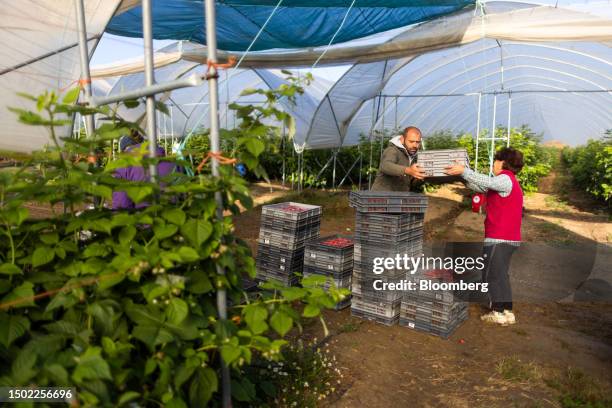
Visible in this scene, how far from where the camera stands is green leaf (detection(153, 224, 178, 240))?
1568 mm

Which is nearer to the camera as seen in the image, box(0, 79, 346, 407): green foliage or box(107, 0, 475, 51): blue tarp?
box(0, 79, 346, 407): green foliage

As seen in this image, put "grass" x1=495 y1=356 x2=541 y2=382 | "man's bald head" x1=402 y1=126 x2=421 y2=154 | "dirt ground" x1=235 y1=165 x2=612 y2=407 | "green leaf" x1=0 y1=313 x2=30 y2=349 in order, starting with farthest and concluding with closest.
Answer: "man's bald head" x1=402 y1=126 x2=421 y2=154, "grass" x1=495 y1=356 x2=541 y2=382, "dirt ground" x1=235 y1=165 x2=612 y2=407, "green leaf" x1=0 y1=313 x2=30 y2=349

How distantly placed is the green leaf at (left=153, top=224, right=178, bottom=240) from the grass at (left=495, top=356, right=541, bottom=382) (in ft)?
8.86

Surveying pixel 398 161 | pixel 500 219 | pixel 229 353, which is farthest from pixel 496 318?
pixel 229 353

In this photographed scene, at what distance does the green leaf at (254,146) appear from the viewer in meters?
1.73

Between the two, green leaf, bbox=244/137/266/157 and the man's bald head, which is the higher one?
the man's bald head

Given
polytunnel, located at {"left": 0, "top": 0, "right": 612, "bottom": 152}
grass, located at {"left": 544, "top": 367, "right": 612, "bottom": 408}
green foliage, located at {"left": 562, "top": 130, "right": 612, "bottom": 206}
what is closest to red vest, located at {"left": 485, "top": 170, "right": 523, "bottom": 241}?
grass, located at {"left": 544, "top": 367, "right": 612, "bottom": 408}

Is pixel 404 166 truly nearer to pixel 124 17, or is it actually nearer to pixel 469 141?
pixel 124 17

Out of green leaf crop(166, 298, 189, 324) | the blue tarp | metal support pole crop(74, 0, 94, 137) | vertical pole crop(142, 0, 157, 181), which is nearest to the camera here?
green leaf crop(166, 298, 189, 324)

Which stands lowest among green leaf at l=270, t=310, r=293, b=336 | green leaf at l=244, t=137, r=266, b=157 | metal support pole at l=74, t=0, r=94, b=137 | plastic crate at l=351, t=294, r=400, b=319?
plastic crate at l=351, t=294, r=400, b=319

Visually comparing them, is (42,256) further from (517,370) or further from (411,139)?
(411,139)

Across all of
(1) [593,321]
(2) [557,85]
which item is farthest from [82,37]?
(2) [557,85]

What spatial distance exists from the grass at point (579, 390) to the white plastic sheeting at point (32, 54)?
13.3 ft

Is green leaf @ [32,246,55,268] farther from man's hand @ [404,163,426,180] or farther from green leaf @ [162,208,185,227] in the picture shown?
man's hand @ [404,163,426,180]
